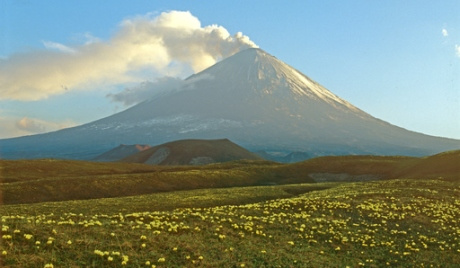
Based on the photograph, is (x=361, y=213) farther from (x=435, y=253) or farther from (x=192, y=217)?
(x=192, y=217)

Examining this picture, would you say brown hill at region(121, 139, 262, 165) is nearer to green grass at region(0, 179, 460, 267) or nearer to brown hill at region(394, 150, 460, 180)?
brown hill at region(394, 150, 460, 180)

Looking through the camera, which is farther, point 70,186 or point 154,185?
point 154,185

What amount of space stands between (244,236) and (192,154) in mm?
150409

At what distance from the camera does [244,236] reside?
2259 centimetres

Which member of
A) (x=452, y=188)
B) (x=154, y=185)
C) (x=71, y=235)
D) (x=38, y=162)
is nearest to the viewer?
(x=71, y=235)

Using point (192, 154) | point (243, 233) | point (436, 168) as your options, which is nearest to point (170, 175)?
point (243, 233)

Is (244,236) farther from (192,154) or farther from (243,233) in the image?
(192,154)

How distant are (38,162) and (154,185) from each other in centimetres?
4134

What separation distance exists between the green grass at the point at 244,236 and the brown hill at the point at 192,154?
12929cm

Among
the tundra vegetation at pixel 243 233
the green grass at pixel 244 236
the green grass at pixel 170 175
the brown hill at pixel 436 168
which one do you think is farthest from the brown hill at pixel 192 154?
the green grass at pixel 244 236

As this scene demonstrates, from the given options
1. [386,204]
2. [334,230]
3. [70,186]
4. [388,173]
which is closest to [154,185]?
[70,186]

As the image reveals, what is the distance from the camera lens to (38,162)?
90.9 metres

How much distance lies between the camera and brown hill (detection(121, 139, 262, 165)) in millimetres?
167875

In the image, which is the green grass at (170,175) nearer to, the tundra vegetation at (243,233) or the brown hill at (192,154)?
the tundra vegetation at (243,233)
